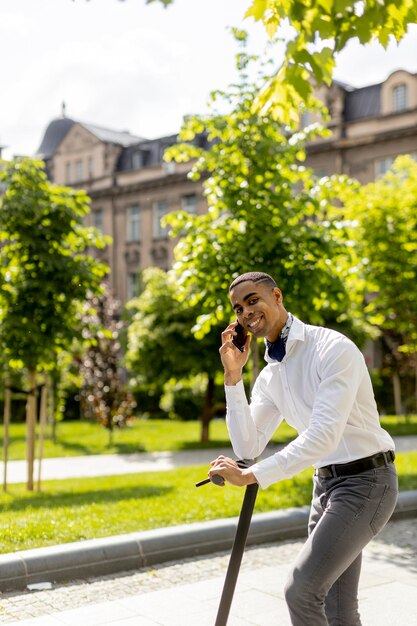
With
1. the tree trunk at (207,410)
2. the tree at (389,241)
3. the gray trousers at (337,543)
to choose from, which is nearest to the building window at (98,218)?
the tree trunk at (207,410)

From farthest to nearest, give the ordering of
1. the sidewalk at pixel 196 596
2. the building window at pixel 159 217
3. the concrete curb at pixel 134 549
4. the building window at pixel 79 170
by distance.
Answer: the building window at pixel 79 170, the building window at pixel 159 217, the concrete curb at pixel 134 549, the sidewalk at pixel 196 596

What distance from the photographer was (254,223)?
10.3 metres

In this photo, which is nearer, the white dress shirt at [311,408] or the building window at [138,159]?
the white dress shirt at [311,408]

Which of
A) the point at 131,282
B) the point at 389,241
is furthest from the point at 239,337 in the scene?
the point at 131,282

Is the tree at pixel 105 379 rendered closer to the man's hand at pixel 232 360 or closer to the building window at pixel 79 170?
the man's hand at pixel 232 360

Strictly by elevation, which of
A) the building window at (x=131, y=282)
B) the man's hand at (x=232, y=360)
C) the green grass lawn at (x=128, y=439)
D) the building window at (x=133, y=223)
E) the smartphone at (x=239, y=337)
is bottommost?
the green grass lawn at (x=128, y=439)

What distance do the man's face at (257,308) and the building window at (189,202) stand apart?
1431 inches

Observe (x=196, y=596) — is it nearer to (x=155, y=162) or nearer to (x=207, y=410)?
(x=207, y=410)

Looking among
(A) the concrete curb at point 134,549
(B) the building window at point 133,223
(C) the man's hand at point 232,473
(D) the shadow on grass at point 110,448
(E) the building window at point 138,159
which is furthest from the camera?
(E) the building window at point 138,159

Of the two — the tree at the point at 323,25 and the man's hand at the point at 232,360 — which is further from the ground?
the tree at the point at 323,25

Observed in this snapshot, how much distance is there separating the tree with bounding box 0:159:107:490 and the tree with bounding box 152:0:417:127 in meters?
5.91

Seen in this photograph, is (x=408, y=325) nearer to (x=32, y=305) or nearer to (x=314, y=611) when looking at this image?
(x=32, y=305)

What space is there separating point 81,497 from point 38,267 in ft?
9.34

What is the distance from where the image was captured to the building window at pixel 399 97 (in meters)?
33.7
